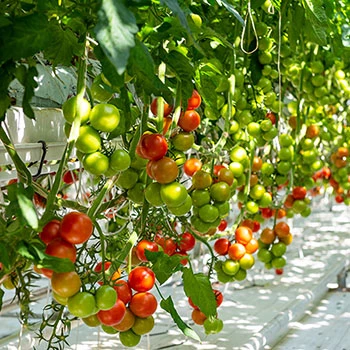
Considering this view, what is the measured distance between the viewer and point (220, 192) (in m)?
1.21

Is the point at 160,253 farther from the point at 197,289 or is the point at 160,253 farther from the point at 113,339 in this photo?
the point at 113,339

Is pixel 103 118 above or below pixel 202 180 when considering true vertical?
above

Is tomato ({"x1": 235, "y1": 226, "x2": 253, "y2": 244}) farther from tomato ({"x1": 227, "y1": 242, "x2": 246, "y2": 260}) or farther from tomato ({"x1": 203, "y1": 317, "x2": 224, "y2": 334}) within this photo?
tomato ({"x1": 203, "y1": 317, "x2": 224, "y2": 334})

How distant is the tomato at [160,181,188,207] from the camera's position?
2.77 feet

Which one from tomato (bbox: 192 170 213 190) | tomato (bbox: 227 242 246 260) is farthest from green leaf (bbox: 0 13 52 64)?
tomato (bbox: 227 242 246 260)

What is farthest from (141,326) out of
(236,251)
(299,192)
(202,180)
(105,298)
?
(299,192)

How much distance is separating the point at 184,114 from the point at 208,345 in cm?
169

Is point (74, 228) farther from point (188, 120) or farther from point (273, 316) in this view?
point (273, 316)

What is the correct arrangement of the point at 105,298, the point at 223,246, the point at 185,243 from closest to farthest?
1. the point at 105,298
2. the point at 185,243
3. the point at 223,246

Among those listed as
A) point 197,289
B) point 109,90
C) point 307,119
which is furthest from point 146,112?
point 307,119

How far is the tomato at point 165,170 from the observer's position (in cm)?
84

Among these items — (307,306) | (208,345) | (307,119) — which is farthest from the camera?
(307,306)

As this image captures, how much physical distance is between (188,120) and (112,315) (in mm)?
312

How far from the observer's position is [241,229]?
1.43 meters
